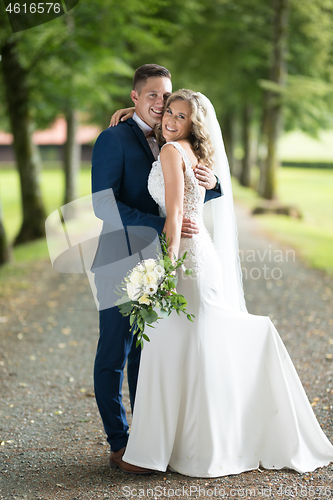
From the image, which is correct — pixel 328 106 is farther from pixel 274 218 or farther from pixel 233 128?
pixel 233 128

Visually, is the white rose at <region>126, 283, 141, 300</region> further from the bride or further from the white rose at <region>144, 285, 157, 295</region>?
the bride

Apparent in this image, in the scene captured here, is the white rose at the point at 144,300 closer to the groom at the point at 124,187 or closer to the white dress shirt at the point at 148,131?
the groom at the point at 124,187

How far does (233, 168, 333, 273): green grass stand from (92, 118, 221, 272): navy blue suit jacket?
7.59 metres

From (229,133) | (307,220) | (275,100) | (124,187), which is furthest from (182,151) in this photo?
(229,133)

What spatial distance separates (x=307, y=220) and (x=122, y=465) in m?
15.8

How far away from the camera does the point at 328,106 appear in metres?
16.2

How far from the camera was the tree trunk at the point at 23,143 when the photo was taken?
11250 mm

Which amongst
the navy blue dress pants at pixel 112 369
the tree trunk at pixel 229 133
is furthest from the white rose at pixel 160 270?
the tree trunk at pixel 229 133

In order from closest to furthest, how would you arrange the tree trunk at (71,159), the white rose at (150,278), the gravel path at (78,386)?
the white rose at (150,278) → the gravel path at (78,386) → the tree trunk at (71,159)

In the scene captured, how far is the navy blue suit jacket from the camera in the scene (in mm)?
3135

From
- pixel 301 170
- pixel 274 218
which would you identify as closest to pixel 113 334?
pixel 274 218

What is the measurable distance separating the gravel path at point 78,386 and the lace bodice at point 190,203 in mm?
1429

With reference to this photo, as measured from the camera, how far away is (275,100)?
1606 cm

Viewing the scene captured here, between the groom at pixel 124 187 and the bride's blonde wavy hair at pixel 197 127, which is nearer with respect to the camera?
the bride's blonde wavy hair at pixel 197 127
